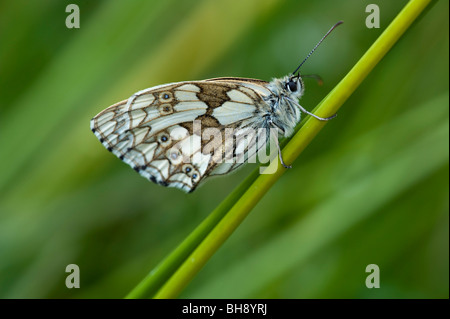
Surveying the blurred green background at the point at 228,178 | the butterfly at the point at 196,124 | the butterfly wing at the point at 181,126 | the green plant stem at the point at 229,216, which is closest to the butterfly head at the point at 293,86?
the butterfly at the point at 196,124

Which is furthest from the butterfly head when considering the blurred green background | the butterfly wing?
the blurred green background

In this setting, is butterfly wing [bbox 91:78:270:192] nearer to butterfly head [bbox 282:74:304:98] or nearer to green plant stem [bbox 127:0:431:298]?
butterfly head [bbox 282:74:304:98]

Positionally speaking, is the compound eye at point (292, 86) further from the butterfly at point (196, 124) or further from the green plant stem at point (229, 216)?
the green plant stem at point (229, 216)

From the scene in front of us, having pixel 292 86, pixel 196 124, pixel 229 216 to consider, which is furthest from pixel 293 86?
pixel 229 216

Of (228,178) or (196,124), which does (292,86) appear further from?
(228,178)

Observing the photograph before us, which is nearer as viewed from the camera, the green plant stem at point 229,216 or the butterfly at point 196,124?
the green plant stem at point 229,216

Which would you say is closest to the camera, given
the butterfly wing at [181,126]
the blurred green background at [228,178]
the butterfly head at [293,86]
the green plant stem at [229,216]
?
the green plant stem at [229,216]
